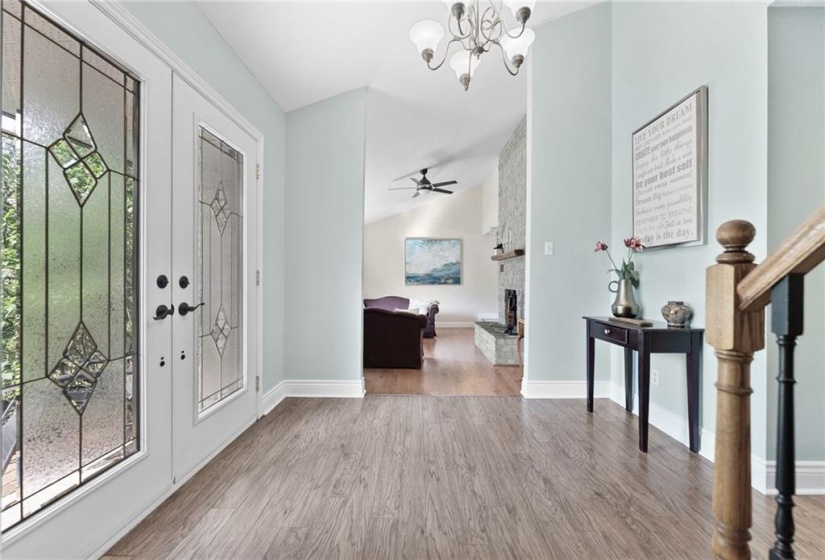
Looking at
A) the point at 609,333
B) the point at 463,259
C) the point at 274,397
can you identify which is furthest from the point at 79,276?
the point at 463,259

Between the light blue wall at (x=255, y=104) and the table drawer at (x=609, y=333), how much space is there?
8.07ft

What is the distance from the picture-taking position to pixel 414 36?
202 cm

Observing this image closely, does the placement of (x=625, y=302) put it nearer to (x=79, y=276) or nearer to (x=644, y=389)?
(x=644, y=389)

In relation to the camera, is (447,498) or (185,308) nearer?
(447,498)

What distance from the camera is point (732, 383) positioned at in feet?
2.60

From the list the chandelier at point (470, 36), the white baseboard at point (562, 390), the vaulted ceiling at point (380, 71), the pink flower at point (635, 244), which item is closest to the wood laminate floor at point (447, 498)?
the white baseboard at point (562, 390)

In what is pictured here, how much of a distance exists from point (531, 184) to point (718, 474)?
2.75 m

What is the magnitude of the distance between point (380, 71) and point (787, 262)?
3.06 m

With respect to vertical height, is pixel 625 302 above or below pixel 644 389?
above

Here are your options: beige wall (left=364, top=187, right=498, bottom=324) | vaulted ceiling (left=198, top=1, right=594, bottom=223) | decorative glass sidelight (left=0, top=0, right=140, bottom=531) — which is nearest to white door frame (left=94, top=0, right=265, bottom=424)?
decorative glass sidelight (left=0, top=0, right=140, bottom=531)

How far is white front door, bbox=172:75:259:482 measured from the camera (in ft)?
6.14

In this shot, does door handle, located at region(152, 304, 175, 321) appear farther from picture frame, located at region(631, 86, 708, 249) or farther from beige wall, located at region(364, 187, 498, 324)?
beige wall, located at region(364, 187, 498, 324)

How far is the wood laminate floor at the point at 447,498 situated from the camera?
144 cm

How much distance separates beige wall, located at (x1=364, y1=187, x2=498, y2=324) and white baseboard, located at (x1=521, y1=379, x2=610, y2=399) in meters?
5.48
